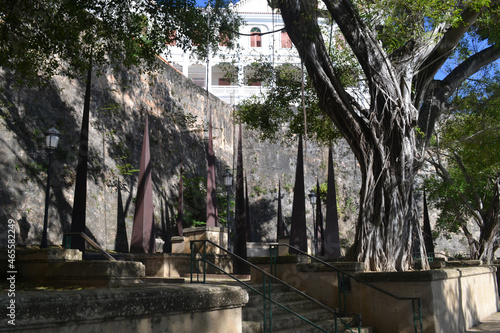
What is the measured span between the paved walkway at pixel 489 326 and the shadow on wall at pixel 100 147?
10.2 m

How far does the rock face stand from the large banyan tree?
1396mm

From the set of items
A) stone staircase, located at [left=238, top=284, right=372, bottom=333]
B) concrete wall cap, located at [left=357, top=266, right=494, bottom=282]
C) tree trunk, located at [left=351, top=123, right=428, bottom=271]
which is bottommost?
stone staircase, located at [left=238, top=284, right=372, bottom=333]

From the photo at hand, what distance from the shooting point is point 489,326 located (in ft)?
26.7

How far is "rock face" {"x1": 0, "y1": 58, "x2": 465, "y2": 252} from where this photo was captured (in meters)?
12.2

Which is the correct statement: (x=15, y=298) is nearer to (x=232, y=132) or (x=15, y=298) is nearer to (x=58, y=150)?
(x=58, y=150)

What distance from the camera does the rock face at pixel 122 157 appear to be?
12234 mm

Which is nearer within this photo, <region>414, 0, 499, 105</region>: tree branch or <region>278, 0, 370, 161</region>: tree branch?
<region>278, 0, 370, 161</region>: tree branch

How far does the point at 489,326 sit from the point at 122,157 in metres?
12.6

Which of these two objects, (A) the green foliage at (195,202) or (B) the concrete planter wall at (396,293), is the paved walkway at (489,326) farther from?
(A) the green foliage at (195,202)

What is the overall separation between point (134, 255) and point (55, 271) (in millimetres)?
3907

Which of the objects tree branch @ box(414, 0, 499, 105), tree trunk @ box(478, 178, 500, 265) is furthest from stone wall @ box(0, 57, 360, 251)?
tree trunk @ box(478, 178, 500, 265)

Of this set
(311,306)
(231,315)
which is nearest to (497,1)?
(311,306)

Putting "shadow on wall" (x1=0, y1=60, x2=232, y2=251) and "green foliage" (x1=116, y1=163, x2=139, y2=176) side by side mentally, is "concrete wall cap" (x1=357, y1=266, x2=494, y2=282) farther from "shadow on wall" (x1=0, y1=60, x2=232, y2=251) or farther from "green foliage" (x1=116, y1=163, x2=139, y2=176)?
"green foliage" (x1=116, y1=163, x2=139, y2=176)

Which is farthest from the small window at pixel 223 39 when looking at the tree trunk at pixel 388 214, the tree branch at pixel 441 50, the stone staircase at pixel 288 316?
the stone staircase at pixel 288 316
